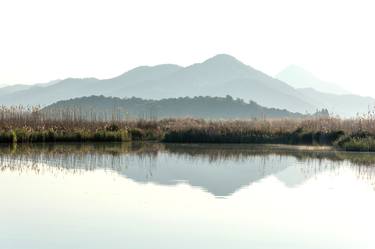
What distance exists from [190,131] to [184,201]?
1274 centimetres

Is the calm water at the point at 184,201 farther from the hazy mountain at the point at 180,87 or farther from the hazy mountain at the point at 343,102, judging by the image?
the hazy mountain at the point at 343,102

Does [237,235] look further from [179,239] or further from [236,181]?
→ [236,181]

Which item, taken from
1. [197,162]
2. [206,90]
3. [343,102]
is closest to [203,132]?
[197,162]

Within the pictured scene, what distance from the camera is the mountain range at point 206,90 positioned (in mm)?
161500

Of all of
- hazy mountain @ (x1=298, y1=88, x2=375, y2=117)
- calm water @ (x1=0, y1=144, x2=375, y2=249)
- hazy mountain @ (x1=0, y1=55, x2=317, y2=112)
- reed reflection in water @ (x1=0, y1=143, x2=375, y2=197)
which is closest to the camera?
calm water @ (x1=0, y1=144, x2=375, y2=249)

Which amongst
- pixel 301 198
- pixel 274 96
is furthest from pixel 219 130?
pixel 274 96

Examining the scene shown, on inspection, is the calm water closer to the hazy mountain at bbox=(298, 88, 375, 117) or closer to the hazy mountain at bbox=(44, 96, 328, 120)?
the hazy mountain at bbox=(44, 96, 328, 120)

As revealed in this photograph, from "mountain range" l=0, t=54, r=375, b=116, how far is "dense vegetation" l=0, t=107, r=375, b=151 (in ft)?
421

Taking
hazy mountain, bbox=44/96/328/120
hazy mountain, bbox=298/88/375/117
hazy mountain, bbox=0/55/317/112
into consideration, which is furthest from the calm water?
hazy mountain, bbox=298/88/375/117

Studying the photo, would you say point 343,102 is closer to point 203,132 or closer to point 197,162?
point 203,132

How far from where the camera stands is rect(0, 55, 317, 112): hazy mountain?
165250 millimetres

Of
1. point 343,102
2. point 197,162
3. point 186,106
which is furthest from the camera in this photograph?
point 343,102

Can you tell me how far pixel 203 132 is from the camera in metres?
22.2

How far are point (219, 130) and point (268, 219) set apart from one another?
13824mm
